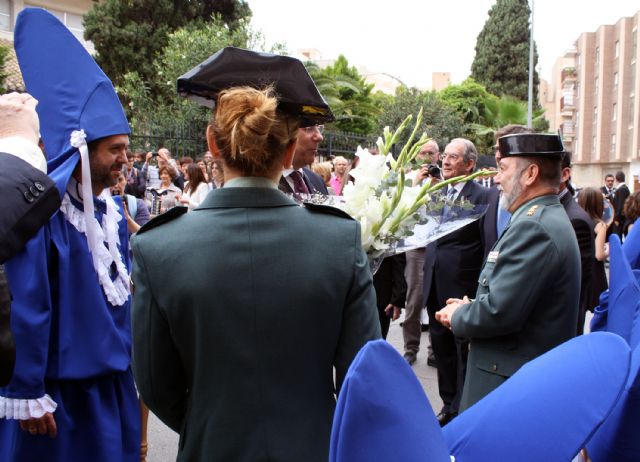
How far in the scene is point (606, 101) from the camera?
155ft

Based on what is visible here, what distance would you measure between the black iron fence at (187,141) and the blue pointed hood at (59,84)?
11.7 m

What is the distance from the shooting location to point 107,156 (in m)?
2.66

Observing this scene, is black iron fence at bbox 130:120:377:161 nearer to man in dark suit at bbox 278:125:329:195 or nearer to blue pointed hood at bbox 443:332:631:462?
man in dark suit at bbox 278:125:329:195

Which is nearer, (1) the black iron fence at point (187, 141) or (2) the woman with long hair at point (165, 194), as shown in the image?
(2) the woman with long hair at point (165, 194)

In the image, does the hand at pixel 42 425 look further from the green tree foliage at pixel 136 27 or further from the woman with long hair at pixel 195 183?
the green tree foliage at pixel 136 27

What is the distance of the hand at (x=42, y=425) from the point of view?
228 centimetres

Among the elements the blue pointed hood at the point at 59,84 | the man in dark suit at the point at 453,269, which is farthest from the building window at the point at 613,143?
the blue pointed hood at the point at 59,84

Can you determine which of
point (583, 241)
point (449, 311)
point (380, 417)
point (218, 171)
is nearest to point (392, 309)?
point (583, 241)

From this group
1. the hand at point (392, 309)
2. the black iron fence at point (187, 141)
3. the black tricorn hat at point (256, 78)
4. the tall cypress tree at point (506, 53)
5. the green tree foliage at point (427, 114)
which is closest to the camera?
the black tricorn hat at point (256, 78)

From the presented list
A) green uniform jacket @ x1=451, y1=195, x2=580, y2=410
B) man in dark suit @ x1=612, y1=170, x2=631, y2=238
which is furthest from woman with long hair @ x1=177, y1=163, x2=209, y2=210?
man in dark suit @ x1=612, y1=170, x2=631, y2=238

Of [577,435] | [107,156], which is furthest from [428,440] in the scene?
[107,156]

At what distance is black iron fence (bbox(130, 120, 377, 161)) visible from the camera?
47.9ft

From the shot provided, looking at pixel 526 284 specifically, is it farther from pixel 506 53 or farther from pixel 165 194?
pixel 506 53

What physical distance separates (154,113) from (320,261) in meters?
16.4
